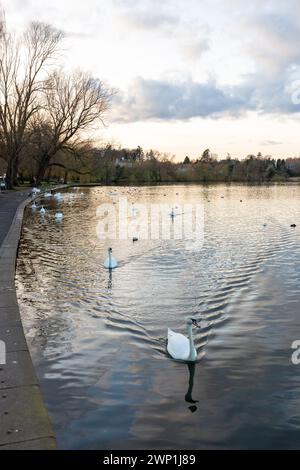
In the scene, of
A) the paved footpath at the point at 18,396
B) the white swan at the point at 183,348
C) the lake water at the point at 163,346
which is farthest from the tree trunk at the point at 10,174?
the white swan at the point at 183,348

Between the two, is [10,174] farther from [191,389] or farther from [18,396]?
[18,396]

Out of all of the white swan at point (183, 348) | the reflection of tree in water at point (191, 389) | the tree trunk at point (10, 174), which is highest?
the tree trunk at point (10, 174)

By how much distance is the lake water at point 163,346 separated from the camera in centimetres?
512

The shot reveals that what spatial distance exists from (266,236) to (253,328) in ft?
37.1

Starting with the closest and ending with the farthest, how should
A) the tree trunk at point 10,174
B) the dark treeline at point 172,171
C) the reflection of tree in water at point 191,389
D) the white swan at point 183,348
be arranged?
the reflection of tree in water at point 191,389, the white swan at point 183,348, the tree trunk at point 10,174, the dark treeline at point 172,171

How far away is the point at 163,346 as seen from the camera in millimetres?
7367

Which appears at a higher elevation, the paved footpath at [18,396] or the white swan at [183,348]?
the paved footpath at [18,396]

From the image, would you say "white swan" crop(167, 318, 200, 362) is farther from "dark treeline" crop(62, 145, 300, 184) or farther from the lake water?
"dark treeline" crop(62, 145, 300, 184)

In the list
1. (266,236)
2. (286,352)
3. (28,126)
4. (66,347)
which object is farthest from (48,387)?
(28,126)

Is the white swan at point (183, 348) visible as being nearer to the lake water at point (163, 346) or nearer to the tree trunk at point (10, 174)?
the lake water at point (163, 346)

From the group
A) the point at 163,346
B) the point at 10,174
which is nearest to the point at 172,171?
the point at 10,174

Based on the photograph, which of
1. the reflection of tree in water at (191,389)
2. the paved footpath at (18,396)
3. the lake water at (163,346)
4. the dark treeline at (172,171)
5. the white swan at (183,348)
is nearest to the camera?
the paved footpath at (18,396)

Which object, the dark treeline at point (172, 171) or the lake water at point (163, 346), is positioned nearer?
the lake water at point (163, 346)

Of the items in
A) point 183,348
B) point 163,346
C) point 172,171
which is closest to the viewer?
point 183,348
